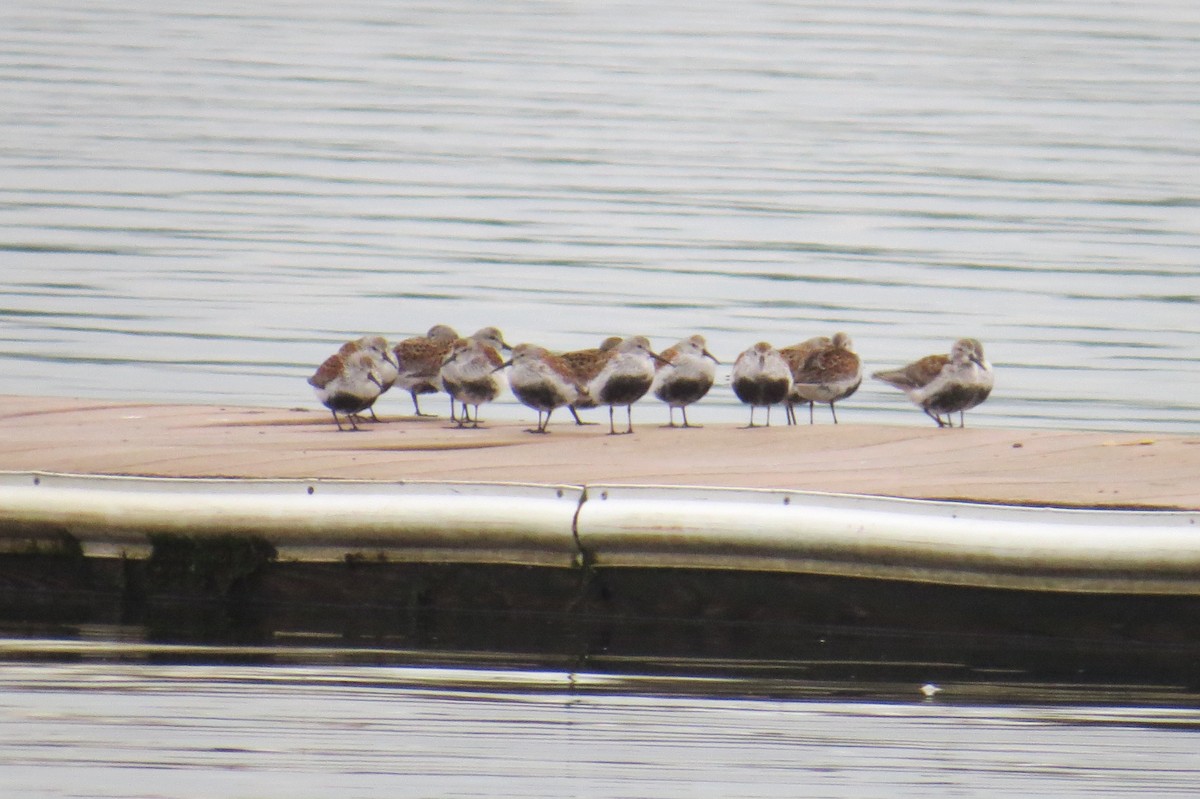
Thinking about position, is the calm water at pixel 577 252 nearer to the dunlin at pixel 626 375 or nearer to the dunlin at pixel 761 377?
the dunlin at pixel 626 375

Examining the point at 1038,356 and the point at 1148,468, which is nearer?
the point at 1148,468

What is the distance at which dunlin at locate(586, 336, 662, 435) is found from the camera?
1056cm

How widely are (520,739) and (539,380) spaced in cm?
359

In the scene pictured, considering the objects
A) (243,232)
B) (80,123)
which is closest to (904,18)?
(80,123)

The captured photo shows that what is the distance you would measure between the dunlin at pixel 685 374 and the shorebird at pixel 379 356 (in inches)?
52.1

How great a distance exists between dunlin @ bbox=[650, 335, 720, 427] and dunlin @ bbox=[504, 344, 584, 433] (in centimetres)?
49

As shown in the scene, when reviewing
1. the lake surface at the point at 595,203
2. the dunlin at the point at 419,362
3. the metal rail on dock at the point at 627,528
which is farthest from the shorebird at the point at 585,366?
the lake surface at the point at 595,203

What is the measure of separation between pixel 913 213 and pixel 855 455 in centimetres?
2128

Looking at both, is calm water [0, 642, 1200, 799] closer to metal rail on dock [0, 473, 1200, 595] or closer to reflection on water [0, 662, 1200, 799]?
reflection on water [0, 662, 1200, 799]

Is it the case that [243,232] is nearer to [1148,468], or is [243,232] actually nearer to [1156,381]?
[1156,381]

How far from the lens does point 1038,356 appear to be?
66.3 ft

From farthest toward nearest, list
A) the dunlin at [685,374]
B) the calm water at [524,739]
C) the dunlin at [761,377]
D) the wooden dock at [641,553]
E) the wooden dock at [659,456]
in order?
the dunlin at [685,374]
the dunlin at [761,377]
the wooden dock at [659,456]
the wooden dock at [641,553]
the calm water at [524,739]

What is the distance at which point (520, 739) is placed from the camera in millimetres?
7250

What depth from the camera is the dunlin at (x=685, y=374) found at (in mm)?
10992
